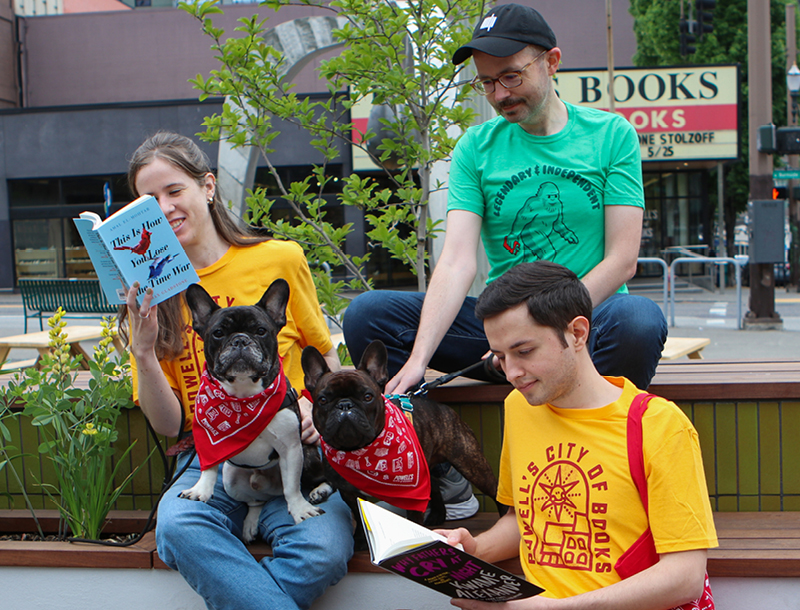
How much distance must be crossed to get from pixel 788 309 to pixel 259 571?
1522 centimetres

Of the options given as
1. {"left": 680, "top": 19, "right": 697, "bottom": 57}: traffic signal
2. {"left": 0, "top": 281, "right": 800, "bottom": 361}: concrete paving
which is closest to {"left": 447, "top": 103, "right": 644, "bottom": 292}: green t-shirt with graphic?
{"left": 0, "top": 281, "right": 800, "bottom": 361}: concrete paving

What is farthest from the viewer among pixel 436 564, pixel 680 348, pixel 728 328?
pixel 728 328

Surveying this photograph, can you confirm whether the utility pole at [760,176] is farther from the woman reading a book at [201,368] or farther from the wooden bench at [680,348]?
the woman reading a book at [201,368]

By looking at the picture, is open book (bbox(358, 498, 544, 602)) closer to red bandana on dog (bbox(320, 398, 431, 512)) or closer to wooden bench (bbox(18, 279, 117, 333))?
red bandana on dog (bbox(320, 398, 431, 512))

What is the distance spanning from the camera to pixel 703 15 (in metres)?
17.9

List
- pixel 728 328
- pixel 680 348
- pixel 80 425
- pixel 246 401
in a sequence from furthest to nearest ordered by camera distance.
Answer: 1. pixel 728 328
2. pixel 680 348
3. pixel 80 425
4. pixel 246 401

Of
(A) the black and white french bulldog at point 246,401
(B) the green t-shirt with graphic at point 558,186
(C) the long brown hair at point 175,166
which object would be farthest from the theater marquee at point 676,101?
(A) the black and white french bulldog at point 246,401

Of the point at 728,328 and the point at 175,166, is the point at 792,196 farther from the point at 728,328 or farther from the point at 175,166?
the point at 175,166

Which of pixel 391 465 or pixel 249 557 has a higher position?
pixel 391 465

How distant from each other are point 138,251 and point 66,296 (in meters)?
9.60

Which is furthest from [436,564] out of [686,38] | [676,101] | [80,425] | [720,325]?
[686,38]

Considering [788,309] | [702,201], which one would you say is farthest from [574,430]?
[702,201]

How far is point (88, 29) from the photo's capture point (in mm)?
25484

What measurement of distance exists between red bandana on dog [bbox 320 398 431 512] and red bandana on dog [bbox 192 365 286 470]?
232 millimetres
